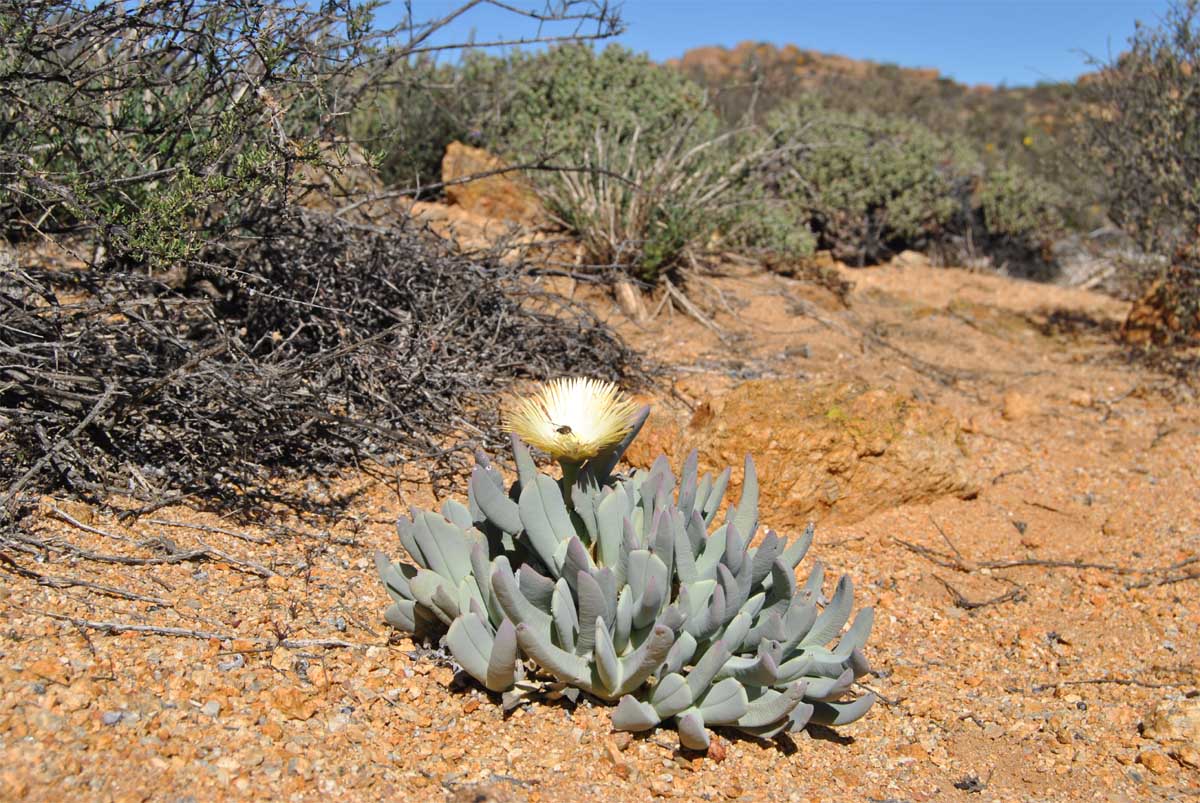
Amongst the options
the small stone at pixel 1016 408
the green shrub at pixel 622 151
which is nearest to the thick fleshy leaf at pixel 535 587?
the green shrub at pixel 622 151

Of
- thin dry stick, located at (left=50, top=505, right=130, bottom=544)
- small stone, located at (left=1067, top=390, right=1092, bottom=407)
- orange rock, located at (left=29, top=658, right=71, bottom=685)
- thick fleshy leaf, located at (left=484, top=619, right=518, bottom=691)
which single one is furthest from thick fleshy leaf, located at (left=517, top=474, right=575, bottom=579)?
small stone, located at (left=1067, top=390, right=1092, bottom=407)

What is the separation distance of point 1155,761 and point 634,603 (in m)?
1.40

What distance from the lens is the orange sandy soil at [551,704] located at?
2.09m

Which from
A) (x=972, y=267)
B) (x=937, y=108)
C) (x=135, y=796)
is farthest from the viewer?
(x=937, y=108)

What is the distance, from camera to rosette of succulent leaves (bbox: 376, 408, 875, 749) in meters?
2.25

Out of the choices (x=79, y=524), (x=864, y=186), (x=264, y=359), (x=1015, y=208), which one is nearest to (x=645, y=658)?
(x=79, y=524)

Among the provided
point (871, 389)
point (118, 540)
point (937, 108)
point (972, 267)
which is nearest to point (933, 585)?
point (871, 389)

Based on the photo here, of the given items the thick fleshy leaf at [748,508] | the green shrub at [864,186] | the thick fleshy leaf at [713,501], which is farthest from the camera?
the green shrub at [864,186]

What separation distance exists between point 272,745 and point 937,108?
20923 millimetres

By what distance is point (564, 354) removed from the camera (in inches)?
186

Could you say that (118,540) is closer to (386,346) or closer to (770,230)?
(386,346)

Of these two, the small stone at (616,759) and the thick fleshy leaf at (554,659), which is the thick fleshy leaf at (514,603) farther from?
the small stone at (616,759)

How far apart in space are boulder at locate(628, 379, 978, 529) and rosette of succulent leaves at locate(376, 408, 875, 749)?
1.33 meters

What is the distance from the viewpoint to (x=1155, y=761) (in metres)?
2.57
